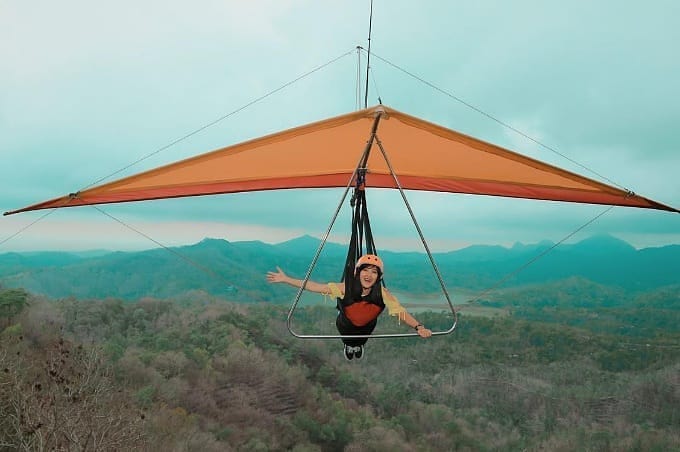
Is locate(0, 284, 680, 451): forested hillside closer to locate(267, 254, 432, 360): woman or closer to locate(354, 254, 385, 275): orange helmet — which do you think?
locate(267, 254, 432, 360): woman

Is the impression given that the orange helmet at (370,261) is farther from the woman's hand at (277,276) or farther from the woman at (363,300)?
the woman's hand at (277,276)

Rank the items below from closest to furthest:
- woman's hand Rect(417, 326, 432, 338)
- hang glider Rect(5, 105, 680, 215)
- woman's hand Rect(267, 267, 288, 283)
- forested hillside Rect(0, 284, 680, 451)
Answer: hang glider Rect(5, 105, 680, 215)
woman's hand Rect(417, 326, 432, 338)
woman's hand Rect(267, 267, 288, 283)
forested hillside Rect(0, 284, 680, 451)

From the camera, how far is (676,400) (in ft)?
176

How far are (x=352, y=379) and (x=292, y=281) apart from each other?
172 feet

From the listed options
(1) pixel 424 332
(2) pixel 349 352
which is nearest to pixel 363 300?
(1) pixel 424 332

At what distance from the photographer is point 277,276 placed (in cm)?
418

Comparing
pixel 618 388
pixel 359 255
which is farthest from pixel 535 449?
pixel 359 255

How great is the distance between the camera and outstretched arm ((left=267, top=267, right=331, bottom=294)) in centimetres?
395

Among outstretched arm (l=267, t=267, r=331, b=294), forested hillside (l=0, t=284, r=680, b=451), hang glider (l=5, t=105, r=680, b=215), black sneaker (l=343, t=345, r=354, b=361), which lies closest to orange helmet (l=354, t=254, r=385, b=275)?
outstretched arm (l=267, t=267, r=331, b=294)

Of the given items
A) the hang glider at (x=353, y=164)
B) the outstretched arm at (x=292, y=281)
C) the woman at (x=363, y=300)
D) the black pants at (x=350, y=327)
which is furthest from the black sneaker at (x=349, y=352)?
the hang glider at (x=353, y=164)

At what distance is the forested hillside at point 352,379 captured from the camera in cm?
3450

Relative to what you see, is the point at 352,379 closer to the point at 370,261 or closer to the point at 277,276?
the point at 277,276

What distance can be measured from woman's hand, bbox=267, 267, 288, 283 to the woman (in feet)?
0.09

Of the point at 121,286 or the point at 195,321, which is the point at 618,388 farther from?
the point at 121,286
